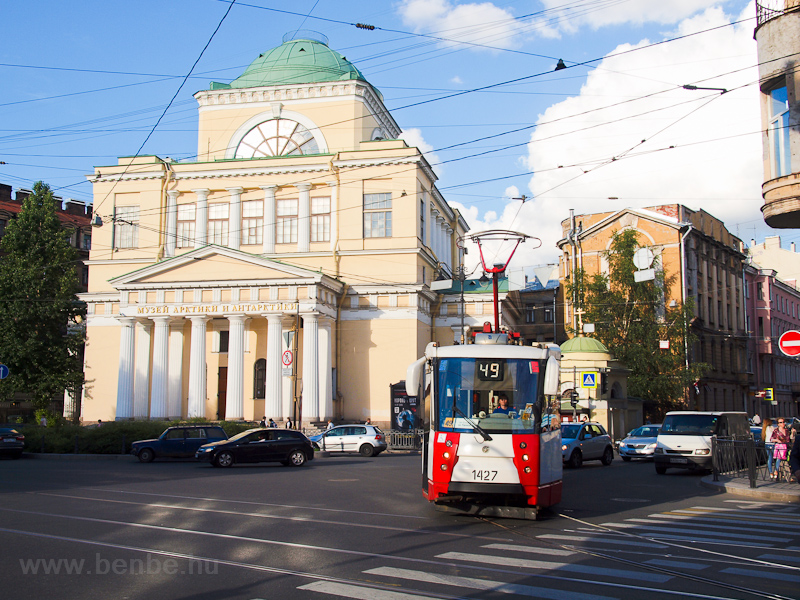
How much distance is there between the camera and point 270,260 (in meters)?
42.5

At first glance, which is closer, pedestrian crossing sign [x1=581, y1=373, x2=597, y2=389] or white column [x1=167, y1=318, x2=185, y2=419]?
pedestrian crossing sign [x1=581, y1=373, x2=597, y2=389]

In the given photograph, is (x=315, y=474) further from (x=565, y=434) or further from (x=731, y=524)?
(x=731, y=524)

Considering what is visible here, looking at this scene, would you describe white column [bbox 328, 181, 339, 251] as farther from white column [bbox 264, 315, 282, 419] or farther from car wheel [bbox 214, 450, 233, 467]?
car wheel [bbox 214, 450, 233, 467]

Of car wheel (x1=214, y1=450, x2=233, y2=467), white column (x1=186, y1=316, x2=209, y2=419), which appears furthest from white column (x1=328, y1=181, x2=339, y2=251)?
car wheel (x1=214, y1=450, x2=233, y2=467)

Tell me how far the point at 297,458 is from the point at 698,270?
43381 mm

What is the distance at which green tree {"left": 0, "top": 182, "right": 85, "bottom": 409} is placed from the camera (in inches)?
1836

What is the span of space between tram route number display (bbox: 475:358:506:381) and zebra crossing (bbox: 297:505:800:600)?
248 centimetres

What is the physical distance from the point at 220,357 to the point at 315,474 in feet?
84.2

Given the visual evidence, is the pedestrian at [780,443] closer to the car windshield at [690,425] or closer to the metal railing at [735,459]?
the metal railing at [735,459]

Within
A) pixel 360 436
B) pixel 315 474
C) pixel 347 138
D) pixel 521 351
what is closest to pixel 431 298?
pixel 347 138

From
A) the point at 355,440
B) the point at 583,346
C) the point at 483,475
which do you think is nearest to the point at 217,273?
the point at 355,440

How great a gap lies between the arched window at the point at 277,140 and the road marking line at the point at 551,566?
1664 inches

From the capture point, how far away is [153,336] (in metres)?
45.2

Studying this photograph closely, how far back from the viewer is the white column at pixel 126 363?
43.2 m
